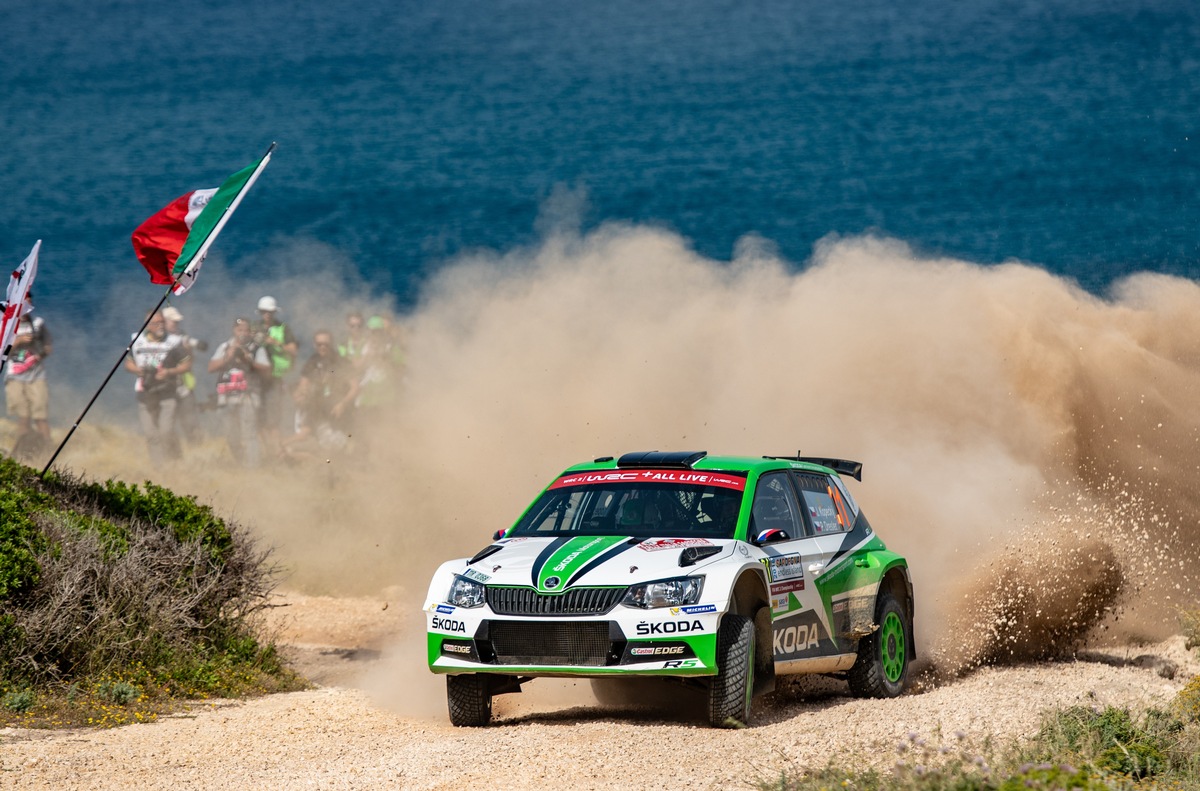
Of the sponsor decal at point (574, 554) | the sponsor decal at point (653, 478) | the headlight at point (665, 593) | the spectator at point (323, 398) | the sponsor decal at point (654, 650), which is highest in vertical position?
the sponsor decal at point (653, 478)

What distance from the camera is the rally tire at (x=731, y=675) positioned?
839 cm

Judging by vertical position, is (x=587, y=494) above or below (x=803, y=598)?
above

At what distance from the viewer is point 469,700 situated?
351 inches

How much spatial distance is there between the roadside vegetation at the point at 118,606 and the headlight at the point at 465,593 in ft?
8.50

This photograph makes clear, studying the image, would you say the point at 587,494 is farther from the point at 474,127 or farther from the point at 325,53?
the point at 325,53

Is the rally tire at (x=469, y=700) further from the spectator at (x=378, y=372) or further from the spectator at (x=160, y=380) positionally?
the spectator at (x=160, y=380)

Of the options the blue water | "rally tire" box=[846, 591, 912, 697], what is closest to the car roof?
"rally tire" box=[846, 591, 912, 697]

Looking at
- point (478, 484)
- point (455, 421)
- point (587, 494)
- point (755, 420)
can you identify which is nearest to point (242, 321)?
point (455, 421)

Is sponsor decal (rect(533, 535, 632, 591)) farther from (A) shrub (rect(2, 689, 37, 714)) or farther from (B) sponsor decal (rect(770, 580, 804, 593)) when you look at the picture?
(A) shrub (rect(2, 689, 37, 714))

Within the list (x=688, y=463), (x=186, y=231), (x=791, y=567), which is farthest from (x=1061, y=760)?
(x=186, y=231)

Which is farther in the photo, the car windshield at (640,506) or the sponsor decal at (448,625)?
the car windshield at (640,506)

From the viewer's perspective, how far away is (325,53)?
58438 millimetres

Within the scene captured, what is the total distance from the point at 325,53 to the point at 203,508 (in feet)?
159

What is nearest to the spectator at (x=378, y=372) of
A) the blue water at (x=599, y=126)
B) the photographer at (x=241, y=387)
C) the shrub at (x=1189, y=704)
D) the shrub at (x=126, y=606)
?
the photographer at (x=241, y=387)
